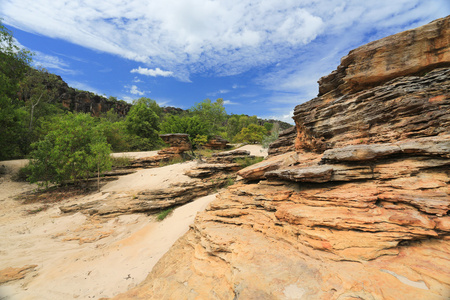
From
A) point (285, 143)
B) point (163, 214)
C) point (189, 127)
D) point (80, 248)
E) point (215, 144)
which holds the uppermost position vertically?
point (189, 127)

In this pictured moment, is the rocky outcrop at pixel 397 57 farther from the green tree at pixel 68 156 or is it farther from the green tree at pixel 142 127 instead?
the green tree at pixel 142 127

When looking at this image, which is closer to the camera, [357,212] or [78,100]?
[357,212]

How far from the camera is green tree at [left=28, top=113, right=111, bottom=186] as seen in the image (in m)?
12.6

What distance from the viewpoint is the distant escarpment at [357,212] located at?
2807 mm

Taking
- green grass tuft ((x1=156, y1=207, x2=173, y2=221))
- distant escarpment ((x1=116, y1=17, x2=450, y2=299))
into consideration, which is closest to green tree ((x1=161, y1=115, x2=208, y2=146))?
green grass tuft ((x1=156, y1=207, x2=173, y2=221))

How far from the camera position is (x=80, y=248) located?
22.1 feet

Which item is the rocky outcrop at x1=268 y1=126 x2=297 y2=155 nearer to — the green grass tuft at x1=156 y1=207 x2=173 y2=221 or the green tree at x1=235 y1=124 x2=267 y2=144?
the green grass tuft at x1=156 y1=207 x2=173 y2=221

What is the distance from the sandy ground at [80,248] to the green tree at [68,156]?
2843 millimetres

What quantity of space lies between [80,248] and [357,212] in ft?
31.9

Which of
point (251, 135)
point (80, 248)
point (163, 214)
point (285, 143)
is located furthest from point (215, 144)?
point (80, 248)

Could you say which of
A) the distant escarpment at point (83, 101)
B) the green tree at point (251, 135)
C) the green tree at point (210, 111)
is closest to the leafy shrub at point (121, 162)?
the green tree at point (251, 135)

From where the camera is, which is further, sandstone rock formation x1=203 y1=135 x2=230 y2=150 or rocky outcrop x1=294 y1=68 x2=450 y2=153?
sandstone rock formation x1=203 y1=135 x2=230 y2=150

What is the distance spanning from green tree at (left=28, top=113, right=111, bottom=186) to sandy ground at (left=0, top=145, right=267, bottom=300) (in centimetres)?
284

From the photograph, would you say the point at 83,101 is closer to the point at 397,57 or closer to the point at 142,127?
the point at 142,127
